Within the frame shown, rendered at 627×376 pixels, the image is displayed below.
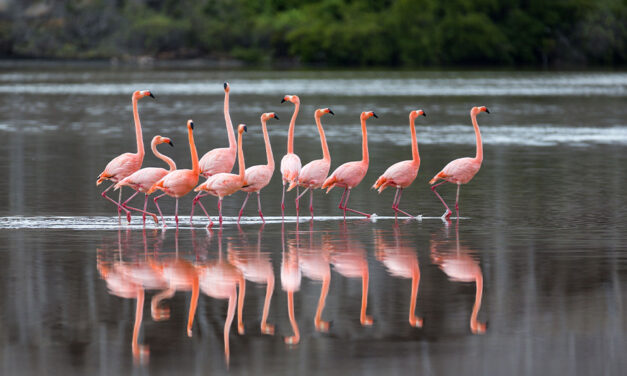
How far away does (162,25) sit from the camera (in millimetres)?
105625

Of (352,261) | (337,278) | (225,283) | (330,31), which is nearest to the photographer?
(225,283)

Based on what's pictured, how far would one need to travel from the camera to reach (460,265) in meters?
9.17

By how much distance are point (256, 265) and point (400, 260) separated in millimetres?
1220

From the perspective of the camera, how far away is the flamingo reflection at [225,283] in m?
7.49

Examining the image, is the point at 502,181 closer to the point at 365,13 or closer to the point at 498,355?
the point at 498,355

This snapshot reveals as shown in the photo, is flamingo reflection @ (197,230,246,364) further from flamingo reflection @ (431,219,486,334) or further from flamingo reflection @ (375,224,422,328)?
flamingo reflection @ (431,219,486,334)

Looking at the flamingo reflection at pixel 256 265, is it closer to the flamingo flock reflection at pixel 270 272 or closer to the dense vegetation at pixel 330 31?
the flamingo flock reflection at pixel 270 272

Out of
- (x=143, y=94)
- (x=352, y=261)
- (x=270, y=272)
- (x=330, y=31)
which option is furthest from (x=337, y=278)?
(x=330, y=31)

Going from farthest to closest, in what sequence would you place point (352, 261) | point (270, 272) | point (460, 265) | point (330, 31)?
point (330, 31), point (352, 261), point (460, 265), point (270, 272)

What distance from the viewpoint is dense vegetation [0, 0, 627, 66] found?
8612cm

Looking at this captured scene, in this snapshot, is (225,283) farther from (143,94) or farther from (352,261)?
(143,94)

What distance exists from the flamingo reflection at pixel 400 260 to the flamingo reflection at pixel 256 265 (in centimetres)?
97

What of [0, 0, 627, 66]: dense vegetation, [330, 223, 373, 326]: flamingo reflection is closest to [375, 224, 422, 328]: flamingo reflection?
[330, 223, 373, 326]: flamingo reflection

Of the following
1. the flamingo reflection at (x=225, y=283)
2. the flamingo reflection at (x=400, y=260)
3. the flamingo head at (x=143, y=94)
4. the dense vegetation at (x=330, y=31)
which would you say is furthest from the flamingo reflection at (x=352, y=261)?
the dense vegetation at (x=330, y=31)
